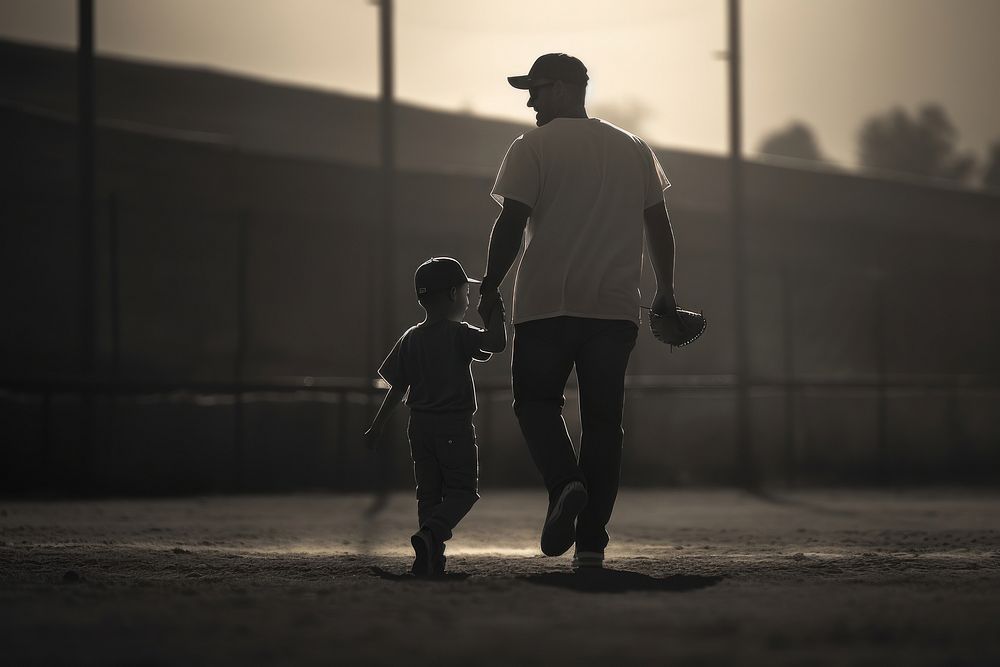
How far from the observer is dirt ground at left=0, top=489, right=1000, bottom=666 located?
10.8ft

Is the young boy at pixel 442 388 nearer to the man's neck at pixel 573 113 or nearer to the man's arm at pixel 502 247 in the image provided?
the man's arm at pixel 502 247

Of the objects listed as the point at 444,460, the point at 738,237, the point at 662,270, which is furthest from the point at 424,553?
the point at 738,237

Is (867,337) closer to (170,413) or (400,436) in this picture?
(400,436)

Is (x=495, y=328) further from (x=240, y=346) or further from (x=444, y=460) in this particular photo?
(x=240, y=346)

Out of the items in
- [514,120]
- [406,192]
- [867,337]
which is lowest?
[867,337]

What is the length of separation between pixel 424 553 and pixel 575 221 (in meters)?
→ 1.20

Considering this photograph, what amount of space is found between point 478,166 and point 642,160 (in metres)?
22.1

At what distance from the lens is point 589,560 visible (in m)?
5.18

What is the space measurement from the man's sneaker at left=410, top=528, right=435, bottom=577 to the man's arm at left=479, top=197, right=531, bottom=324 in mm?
720

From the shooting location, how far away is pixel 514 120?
84.8ft

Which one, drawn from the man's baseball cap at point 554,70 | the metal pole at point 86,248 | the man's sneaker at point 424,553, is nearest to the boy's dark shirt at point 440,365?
the man's sneaker at point 424,553

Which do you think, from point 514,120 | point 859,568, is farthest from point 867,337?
point 859,568

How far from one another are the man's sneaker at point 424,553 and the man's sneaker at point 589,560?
1.58 feet

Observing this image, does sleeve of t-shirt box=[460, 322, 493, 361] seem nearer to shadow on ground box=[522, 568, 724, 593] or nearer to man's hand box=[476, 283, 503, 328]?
A: man's hand box=[476, 283, 503, 328]
